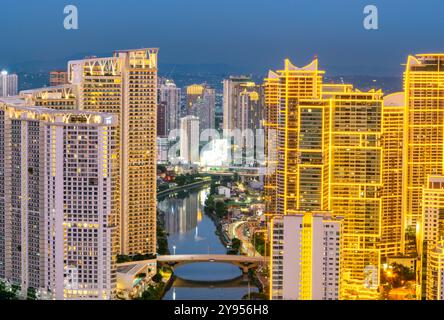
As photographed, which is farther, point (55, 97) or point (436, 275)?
point (55, 97)

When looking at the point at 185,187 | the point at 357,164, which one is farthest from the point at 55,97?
the point at 185,187

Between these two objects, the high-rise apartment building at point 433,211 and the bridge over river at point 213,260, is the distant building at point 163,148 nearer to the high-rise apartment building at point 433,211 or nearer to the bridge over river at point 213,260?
the bridge over river at point 213,260

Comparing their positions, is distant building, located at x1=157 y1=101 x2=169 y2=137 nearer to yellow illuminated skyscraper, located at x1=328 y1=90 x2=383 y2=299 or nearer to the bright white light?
the bright white light

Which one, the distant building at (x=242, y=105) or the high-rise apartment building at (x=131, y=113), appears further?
the distant building at (x=242, y=105)

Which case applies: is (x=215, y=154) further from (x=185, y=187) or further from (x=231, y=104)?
(x=185, y=187)

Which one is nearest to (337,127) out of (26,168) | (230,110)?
(26,168)

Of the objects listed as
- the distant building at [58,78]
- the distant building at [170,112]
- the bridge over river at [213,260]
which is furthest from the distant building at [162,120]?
the bridge over river at [213,260]

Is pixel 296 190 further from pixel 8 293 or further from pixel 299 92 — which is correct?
pixel 8 293
